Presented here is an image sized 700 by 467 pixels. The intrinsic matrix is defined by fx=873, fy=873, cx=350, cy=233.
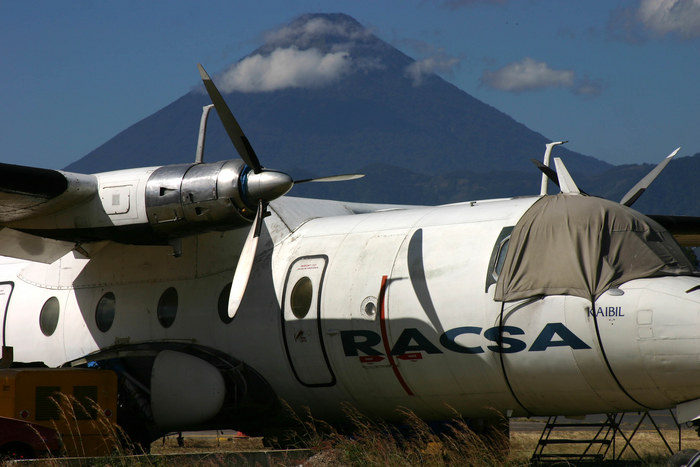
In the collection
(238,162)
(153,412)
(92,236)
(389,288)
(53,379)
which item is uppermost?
(238,162)

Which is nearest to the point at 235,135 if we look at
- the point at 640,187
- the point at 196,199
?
the point at 196,199

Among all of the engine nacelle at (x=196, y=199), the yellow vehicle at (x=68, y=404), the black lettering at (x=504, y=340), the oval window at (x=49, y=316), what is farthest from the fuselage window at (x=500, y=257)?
the oval window at (x=49, y=316)

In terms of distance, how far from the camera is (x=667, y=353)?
823cm

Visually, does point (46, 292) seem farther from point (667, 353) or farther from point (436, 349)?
point (667, 353)

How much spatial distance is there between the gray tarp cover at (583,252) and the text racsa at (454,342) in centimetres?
38

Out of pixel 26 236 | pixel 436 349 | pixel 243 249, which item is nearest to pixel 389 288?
pixel 436 349

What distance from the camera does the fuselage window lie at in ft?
30.6

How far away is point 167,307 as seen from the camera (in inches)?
458

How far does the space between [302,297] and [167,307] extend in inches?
84.6

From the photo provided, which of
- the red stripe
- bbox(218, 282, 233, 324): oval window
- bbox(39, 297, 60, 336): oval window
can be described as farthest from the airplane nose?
bbox(39, 297, 60, 336): oval window

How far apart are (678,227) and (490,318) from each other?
500 centimetres

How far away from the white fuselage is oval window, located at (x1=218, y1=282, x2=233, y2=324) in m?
0.07

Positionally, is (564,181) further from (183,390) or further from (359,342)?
(183,390)

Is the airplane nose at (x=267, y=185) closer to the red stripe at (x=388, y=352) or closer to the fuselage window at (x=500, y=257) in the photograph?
the red stripe at (x=388, y=352)
